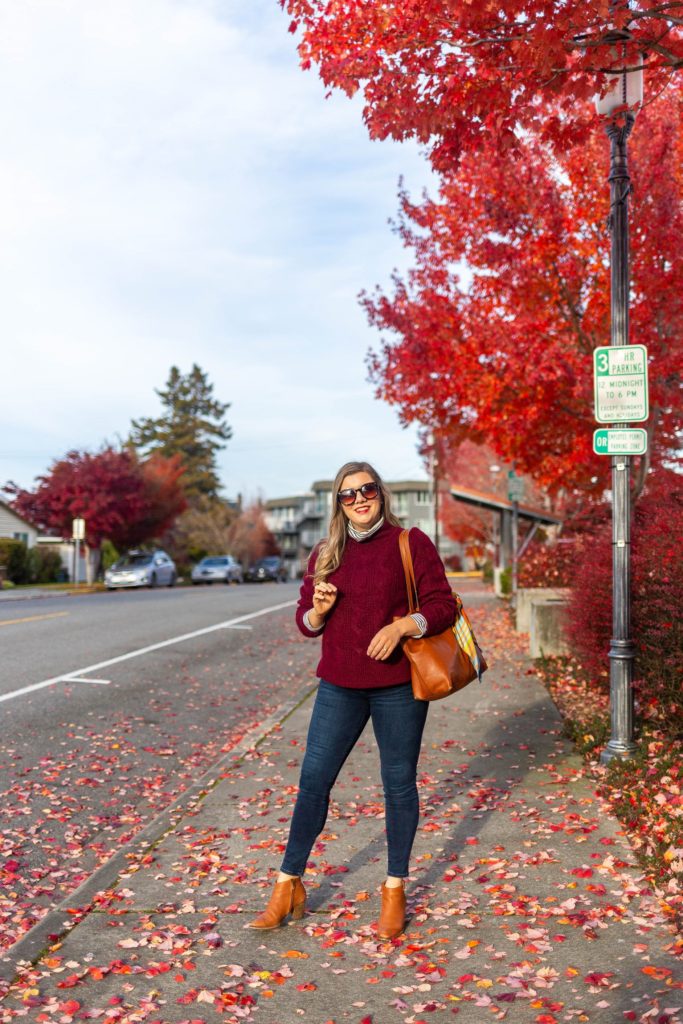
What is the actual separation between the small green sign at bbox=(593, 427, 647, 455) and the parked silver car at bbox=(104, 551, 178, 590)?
103ft

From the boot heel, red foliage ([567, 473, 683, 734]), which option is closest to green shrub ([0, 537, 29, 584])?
red foliage ([567, 473, 683, 734])

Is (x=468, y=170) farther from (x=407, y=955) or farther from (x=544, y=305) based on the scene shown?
(x=407, y=955)

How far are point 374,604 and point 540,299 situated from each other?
10679 millimetres

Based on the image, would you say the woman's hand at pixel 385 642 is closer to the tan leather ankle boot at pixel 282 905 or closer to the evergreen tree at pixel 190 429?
the tan leather ankle boot at pixel 282 905

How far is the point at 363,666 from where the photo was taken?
4312 mm

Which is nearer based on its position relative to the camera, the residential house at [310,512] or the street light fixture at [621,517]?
the street light fixture at [621,517]

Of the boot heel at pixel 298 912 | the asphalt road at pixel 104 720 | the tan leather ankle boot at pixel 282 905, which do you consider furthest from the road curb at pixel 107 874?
the boot heel at pixel 298 912

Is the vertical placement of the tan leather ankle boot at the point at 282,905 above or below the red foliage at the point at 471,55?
below

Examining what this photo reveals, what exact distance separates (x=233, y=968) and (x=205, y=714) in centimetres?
629

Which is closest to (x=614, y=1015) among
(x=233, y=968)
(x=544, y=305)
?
(x=233, y=968)

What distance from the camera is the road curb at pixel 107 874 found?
420 cm

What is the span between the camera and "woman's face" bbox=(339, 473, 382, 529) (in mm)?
4398

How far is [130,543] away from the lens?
4688 centimetres

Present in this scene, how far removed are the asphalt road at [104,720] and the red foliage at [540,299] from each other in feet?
15.3
